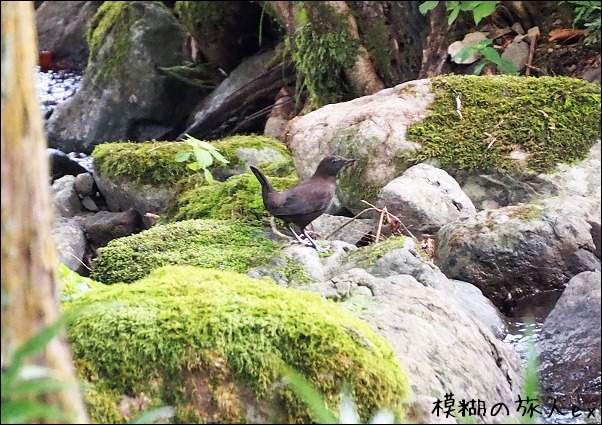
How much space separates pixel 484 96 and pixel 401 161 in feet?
2.69

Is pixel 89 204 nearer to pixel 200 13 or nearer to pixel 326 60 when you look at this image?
pixel 326 60

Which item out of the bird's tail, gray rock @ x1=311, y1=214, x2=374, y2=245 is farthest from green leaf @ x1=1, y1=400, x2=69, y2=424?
gray rock @ x1=311, y1=214, x2=374, y2=245

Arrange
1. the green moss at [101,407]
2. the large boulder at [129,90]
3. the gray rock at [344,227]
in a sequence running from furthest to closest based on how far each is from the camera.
Answer: the large boulder at [129,90]
the gray rock at [344,227]
the green moss at [101,407]

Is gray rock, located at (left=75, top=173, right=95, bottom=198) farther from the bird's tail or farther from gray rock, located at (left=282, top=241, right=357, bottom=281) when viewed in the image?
gray rock, located at (left=282, top=241, right=357, bottom=281)

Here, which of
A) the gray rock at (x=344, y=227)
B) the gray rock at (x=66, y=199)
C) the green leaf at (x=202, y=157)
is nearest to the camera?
the gray rock at (x=344, y=227)

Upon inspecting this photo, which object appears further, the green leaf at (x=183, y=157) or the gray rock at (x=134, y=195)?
the gray rock at (x=134, y=195)

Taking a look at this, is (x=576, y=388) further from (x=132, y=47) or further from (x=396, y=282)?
(x=132, y=47)

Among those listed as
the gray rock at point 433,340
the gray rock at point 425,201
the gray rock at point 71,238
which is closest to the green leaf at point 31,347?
the gray rock at point 433,340

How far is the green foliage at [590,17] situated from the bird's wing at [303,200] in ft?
9.58

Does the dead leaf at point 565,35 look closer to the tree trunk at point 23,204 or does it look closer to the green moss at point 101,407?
the green moss at point 101,407

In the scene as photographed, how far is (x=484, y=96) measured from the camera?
6016 millimetres

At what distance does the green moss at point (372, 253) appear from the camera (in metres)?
4.26

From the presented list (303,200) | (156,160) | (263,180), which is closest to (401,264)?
(303,200)

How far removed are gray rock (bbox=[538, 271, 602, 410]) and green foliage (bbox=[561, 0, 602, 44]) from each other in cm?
359
